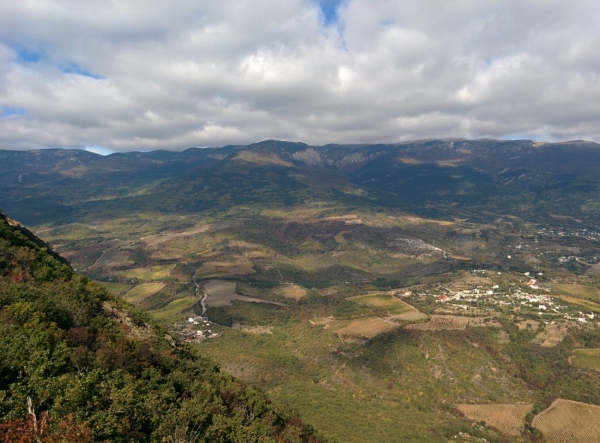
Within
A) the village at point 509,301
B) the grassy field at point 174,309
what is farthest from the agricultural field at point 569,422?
the grassy field at point 174,309

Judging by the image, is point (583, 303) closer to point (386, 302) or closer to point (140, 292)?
point (386, 302)

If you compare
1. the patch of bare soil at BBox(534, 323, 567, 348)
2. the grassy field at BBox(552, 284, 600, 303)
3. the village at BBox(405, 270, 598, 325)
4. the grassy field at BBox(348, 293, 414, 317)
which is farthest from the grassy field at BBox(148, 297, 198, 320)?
Result: the grassy field at BBox(552, 284, 600, 303)

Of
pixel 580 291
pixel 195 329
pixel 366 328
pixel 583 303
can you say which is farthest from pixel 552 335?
pixel 195 329

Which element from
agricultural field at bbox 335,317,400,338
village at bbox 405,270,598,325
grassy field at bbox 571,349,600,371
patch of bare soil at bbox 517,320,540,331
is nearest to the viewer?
grassy field at bbox 571,349,600,371

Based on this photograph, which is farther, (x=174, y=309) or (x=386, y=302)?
(x=174, y=309)

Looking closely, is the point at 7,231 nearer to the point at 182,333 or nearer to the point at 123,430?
the point at 123,430

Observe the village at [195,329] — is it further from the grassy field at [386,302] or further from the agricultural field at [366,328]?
Answer: the grassy field at [386,302]

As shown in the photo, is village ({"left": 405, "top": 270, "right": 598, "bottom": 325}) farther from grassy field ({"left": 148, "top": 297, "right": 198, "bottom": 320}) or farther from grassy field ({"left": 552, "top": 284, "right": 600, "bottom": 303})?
grassy field ({"left": 148, "top": 297, "right": 198, "bottom": 320})
